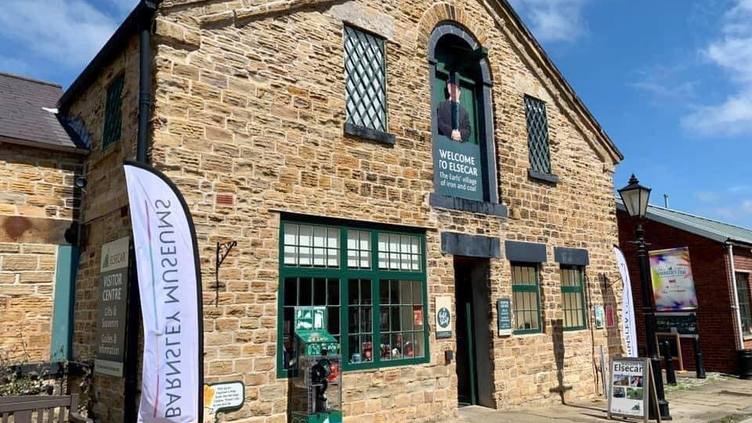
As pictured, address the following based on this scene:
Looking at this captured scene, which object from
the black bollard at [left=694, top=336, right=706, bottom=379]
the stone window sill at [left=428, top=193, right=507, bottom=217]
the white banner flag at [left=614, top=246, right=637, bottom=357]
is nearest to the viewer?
the stone window sill at [left=428, top=193, right=507, bottom=217]

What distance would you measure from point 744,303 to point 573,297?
8334 mm

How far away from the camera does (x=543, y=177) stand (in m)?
12.5

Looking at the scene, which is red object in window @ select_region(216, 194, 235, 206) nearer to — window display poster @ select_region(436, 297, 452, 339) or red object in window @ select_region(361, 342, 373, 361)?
red object in window @ select_region(361, 342, 373, 361)

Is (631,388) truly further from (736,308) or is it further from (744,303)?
(744,303)

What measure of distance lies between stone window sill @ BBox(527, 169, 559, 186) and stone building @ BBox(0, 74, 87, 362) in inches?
330

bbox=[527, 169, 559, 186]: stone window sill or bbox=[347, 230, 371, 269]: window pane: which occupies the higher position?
bbox=[527, 169, 559, 186]: stone window sill

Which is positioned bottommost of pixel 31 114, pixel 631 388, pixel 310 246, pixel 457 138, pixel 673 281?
pixel 631 388

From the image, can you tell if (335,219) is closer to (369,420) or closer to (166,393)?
(369,420)

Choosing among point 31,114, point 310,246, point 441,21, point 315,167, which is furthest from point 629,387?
point 31,114

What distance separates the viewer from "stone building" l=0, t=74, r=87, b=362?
8281mm

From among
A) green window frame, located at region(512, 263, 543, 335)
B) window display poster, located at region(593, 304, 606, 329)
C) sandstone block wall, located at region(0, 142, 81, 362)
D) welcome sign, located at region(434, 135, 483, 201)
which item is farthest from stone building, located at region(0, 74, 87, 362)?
window display poster, located at region(593, 304, 606, 329)

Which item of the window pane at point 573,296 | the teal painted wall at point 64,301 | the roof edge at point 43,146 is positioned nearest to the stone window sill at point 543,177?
the window pane at point 573,296

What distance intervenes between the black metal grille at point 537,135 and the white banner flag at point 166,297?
8330 mm

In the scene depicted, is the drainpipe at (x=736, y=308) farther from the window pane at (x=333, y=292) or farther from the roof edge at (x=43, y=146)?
the roof edge at (x=43, y=146)
